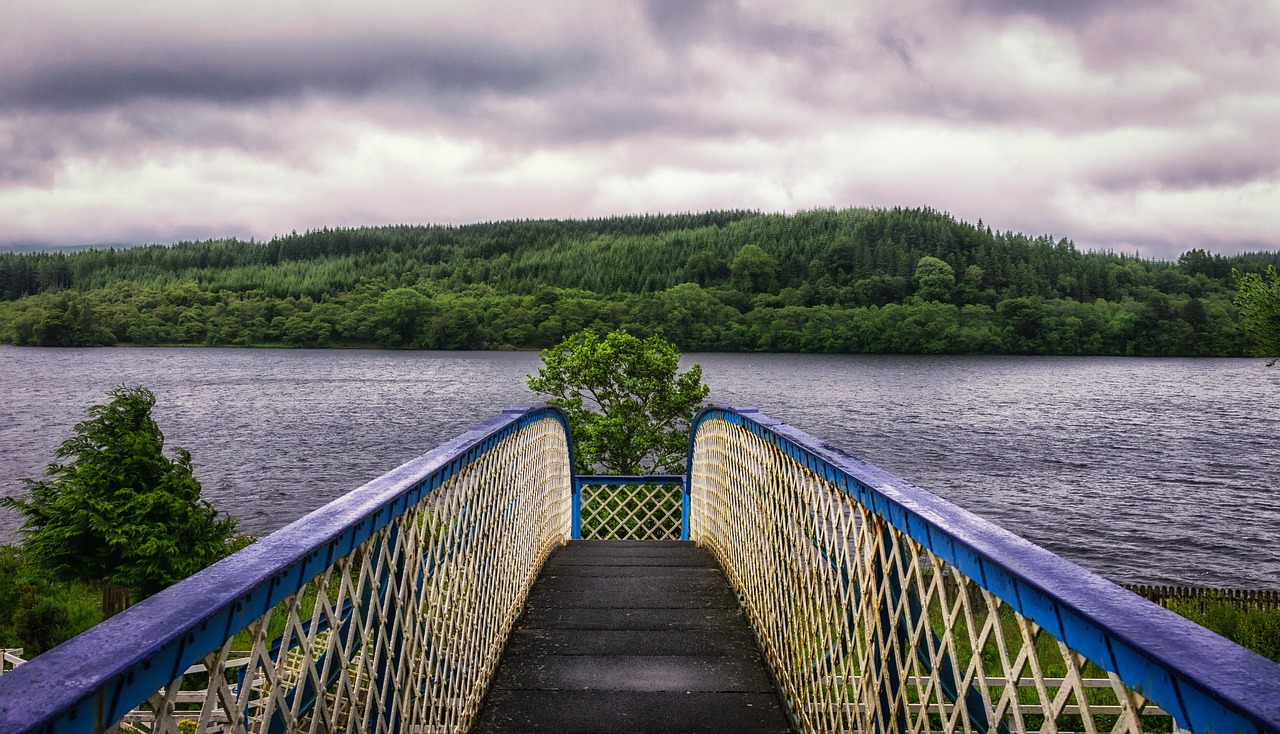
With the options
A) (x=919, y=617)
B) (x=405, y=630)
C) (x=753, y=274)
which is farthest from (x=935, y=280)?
(x=405, y=630)

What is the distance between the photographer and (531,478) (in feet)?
19.1

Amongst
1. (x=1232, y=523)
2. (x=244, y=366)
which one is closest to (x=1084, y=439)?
(x=1232, y=523)

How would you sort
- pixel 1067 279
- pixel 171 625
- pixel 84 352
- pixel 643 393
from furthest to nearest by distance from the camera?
1. pixel 1067 279
2. pixel 84 352
3. pixel 643 393
4. pixel 171 625

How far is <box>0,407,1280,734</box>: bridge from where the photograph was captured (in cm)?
119

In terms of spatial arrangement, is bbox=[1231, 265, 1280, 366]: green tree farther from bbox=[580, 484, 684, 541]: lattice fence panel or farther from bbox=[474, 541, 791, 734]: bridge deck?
bbox=[474, 541, 791, 734]: bridge deck

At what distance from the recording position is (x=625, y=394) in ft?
89.0

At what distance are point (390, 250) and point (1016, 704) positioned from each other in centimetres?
20176

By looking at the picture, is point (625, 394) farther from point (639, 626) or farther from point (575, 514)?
point (639, 626)

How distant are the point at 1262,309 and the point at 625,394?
59.2 ft

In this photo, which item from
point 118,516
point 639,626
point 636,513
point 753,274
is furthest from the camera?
point 753,274

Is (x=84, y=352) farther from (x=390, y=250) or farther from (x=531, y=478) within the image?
(x=531, y=478)

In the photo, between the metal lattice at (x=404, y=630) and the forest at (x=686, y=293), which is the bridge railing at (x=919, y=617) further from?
the forest at (x=686, y=293)

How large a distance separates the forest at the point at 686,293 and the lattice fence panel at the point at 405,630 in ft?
338

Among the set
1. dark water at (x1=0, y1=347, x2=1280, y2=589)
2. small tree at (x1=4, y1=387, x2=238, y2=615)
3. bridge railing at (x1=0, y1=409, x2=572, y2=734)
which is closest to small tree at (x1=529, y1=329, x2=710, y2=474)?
small tree at (x1=4, y1=387, x2=238, y2=615)
